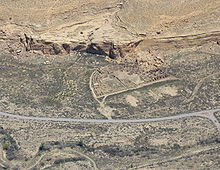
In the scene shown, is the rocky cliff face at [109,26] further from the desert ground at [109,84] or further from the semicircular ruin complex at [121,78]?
the semicircular ruin complex at [121,78]

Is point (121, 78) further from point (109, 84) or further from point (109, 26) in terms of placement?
point (109, 26)

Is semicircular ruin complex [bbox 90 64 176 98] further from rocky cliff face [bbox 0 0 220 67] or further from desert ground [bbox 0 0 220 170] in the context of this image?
rocky cliff face [bbox 0 0 220 67]

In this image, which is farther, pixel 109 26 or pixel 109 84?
pixel 109 26

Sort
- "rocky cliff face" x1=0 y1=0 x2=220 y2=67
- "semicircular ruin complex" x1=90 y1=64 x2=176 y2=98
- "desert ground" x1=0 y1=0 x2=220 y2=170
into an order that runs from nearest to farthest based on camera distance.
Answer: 1. "desert ground" x1=0 y1=0 x2=220 y2=170
2. "semicircular ruin complex" x1=90 y1=64 x2=176 y2=98
3. "rocky cliff face" x1=0 y1=0 x2=220 y2=67

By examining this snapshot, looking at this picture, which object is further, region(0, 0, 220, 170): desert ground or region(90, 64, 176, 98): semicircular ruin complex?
region(90, 64, 176, 98): semicircular ruin complex

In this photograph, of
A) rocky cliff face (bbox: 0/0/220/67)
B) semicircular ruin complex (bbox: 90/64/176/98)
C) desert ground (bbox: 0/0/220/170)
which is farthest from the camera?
rocky cliff face (bbox: 0/0/220/67)

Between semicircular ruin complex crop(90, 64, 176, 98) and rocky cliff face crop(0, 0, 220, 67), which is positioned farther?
rocky cliff face crop(0, 0, 220, 67)

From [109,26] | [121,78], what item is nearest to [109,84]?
[121,78]

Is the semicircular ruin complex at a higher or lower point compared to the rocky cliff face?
lower

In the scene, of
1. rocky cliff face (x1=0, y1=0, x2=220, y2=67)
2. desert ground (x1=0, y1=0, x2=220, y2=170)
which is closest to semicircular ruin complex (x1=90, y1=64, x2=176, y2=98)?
desert ground (x1=0, y1=0, x2=220, y2=170)

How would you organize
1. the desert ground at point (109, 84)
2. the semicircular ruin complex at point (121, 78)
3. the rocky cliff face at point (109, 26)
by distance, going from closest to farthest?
the desert ground at point (109, 84)
the semicircular ruin complex at point (121, 78)
the rocky cliff face at point (109, 26)

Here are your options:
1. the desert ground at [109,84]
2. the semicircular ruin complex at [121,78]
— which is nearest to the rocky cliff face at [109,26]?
the desert ground at [109,84]

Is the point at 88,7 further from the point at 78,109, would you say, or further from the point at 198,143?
the point at 198,143
